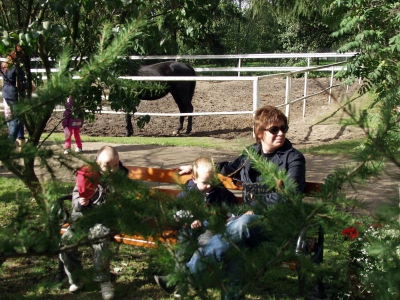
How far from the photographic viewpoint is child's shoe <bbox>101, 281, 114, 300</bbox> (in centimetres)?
353

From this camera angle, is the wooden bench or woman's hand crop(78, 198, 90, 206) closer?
the wooden bench

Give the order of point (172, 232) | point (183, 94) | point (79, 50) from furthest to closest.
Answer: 1. point (183, 94)
2. point (79, 50)
3. point (172, 232)

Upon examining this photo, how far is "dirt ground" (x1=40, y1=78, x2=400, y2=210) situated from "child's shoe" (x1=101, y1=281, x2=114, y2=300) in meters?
1.30

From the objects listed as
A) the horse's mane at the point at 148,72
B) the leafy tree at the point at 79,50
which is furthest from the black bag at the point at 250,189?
the horse's mane at the point at 148,72

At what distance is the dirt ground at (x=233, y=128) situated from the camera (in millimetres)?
6242

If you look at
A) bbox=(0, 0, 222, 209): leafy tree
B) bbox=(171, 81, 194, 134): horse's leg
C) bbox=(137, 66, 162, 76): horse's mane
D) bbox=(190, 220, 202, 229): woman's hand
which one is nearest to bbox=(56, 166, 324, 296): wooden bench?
bbox=(190, 220, 202, 229): woman's hand

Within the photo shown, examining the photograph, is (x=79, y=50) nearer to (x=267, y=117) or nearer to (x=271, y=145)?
(x=267, y=117)

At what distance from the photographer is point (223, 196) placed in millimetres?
3391

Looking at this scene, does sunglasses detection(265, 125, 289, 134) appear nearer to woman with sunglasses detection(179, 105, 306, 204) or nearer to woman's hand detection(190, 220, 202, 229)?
woman with sunglasses detection(179, 105, 306, 204)

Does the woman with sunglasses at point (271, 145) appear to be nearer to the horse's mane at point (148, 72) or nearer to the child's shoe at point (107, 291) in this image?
the child's shoe at point (107, 291)

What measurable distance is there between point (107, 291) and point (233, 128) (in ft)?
25.7

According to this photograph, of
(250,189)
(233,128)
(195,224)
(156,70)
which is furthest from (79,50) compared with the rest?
(156,70)

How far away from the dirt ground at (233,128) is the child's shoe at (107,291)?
1.30 meters

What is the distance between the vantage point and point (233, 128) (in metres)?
11.2
